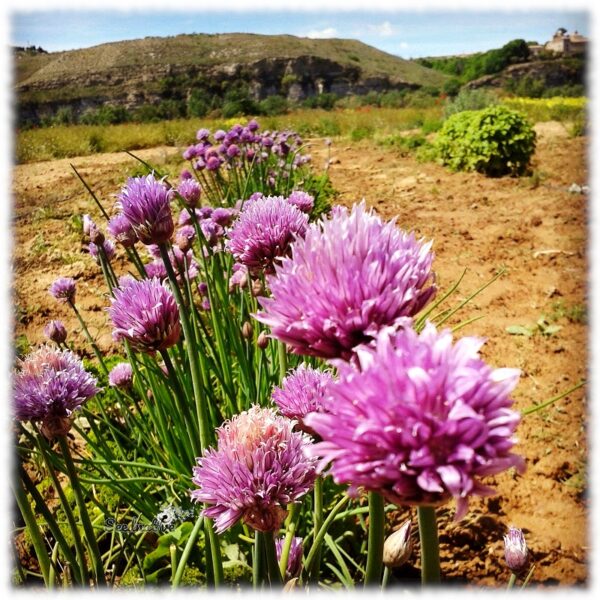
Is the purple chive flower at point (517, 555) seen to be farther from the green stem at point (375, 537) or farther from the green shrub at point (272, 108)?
the green shrub at point (272, 108)

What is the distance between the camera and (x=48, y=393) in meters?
1.16

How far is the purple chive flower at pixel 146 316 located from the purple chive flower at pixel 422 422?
68cm

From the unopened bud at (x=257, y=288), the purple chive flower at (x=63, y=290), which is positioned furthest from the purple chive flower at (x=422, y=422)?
the purple chive flower at (x=63, y=290)

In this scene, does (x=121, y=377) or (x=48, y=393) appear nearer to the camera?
(x=48, y=393)

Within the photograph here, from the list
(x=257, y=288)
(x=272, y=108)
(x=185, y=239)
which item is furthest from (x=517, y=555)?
(x=272, y=108)

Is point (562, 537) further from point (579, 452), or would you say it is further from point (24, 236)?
point (24, 236)

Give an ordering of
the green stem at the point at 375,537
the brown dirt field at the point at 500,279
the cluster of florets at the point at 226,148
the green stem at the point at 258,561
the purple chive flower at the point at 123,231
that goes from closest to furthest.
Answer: the green stem at the point at 375,537
the green stem at the point at 258,561
the purple chive flower at the point at 123,231
the brown dirt field at the point at 500,279
the cluster of florets at the point at 226,148

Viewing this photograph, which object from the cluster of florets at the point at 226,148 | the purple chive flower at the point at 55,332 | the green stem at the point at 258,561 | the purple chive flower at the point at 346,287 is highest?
the cluster of florets at the point at 226,148

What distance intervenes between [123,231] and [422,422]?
120cm

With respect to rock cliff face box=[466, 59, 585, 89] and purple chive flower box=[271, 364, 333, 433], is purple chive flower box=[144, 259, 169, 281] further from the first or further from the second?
rock cliff face box=[466, 59, 585, 89]

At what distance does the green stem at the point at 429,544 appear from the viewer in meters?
0.61

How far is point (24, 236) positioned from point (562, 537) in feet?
18.6

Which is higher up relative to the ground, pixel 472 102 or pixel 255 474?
pixel 472 102

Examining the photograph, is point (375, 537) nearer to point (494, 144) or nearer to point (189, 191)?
point (189, 191)
